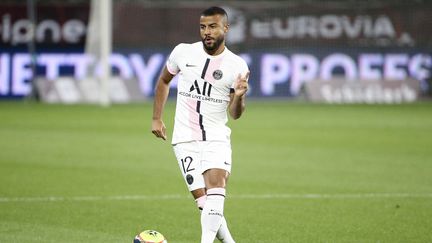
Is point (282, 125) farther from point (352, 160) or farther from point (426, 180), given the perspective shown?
point (426, 180)

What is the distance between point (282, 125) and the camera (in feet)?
76.0

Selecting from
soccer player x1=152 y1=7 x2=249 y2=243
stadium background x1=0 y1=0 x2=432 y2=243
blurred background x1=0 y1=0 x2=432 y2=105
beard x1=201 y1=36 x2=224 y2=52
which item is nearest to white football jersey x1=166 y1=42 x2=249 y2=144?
soccer player x1=152 y1=7 x2=249 y2=243

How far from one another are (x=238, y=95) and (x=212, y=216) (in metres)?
0.95

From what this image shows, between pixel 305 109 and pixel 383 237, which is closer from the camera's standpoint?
pixel 383 237

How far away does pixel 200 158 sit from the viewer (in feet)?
26.1

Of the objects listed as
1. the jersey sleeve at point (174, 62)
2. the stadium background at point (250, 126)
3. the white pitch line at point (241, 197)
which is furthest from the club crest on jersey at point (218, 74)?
the white pitch line at point (241, 197)

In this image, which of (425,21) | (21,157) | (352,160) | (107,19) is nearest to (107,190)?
(21,157)

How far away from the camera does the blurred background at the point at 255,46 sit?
29547 mm

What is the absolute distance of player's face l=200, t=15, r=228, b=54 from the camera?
7727 millimetres

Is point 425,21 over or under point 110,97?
over

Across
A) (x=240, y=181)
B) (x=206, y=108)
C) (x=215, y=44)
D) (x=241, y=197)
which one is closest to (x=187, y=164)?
(x=206, y=108)

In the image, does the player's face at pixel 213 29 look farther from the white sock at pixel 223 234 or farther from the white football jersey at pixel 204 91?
the white sock at pixel 223 234

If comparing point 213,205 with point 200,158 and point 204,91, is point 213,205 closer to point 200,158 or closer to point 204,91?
point 200,158

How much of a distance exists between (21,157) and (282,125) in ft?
28.1
